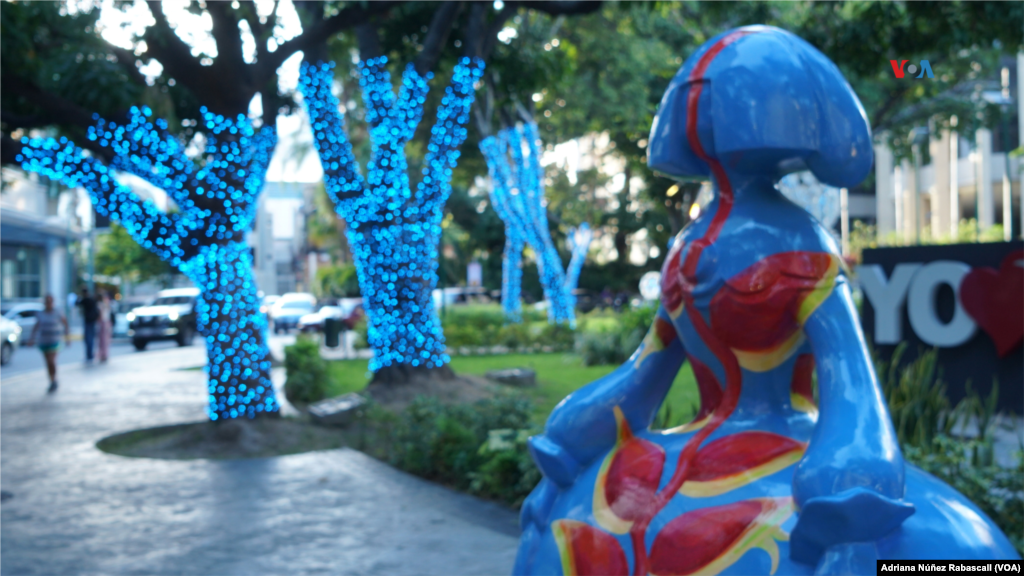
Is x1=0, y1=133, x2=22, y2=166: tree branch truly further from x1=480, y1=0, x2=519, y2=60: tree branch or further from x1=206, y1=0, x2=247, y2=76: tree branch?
x1=480, y1=0, x2=519, y2=60: tree branch

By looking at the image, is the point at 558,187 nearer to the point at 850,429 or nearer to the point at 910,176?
the point at 910,176

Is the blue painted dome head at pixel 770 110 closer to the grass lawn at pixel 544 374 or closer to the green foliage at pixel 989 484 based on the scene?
the green foliage at pixel 989 484

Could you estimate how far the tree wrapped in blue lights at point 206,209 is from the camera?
25.7 feet

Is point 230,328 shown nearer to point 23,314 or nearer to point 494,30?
point 494,30

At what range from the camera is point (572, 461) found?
6.44ft

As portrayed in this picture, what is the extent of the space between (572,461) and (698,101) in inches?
33.9

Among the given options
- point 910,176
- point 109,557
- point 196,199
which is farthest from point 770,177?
point 910,176

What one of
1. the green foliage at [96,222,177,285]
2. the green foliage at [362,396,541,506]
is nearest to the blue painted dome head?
the green foliage at [362,396,541,506]

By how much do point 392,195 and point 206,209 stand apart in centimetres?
258

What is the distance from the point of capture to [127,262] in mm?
44875

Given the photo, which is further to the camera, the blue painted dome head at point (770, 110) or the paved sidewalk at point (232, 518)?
the paved sidewalk at point (232, 518)

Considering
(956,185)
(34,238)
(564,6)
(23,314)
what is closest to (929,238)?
(956,185)

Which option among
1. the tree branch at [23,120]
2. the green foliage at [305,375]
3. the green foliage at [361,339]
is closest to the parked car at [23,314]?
the green foliage at [361,339]

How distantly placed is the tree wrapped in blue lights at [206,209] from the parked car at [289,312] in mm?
23362
